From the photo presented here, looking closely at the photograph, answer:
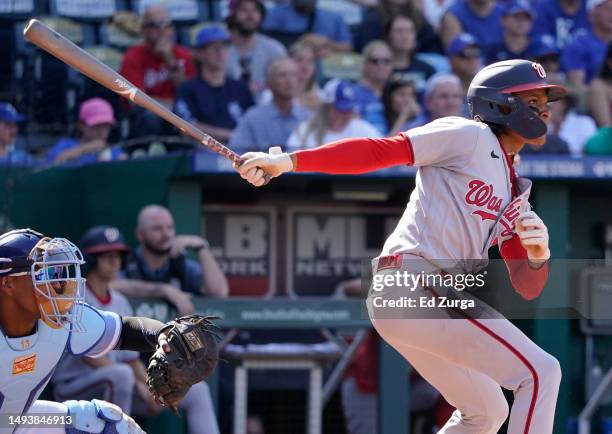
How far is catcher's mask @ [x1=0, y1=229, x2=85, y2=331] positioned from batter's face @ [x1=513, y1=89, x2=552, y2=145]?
68.2 inches

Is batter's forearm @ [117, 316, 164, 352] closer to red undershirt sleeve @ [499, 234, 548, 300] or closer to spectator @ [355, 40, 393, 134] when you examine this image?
red undershirt sleeve @ [499, 234, 548, 300]

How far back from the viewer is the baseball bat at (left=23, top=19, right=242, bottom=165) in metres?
4.75

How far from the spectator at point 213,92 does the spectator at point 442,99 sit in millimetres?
1171

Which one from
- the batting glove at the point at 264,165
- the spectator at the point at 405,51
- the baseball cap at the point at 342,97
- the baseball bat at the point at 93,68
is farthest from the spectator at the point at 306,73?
the batting glove at the point at 264,165

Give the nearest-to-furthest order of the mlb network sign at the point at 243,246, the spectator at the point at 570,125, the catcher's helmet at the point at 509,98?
the catcher's helmet at the point at 509,98 < the mlb network sign at the point at 243,246 < the spectator at the point at 570,125

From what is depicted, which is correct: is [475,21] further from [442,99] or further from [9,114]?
[9,114]

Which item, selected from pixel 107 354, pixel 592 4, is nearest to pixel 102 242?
pixel 107 354

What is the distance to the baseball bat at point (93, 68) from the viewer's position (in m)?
4.75

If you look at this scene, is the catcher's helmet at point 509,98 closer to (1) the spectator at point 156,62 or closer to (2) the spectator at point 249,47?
(1) the spectator at point 156,62

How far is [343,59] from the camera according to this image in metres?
9.91

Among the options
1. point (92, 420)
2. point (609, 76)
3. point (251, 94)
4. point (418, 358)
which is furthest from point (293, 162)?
point (609, 76)

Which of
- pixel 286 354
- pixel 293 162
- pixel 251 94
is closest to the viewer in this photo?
pixel 293 162

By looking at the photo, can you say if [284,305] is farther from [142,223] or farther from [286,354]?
[142,223]

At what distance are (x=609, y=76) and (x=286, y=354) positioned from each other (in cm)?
380
